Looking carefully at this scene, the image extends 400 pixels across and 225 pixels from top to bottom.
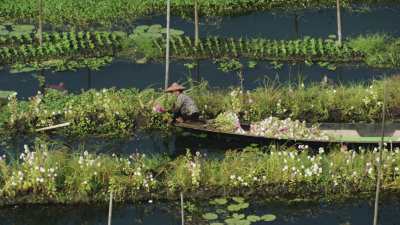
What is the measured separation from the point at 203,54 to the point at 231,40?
43.0 inches

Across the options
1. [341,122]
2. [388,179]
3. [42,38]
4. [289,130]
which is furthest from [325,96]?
[42,38]

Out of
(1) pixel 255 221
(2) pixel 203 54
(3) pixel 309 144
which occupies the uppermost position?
(2) pixel 203 54

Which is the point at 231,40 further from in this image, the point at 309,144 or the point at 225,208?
the point at 225,208

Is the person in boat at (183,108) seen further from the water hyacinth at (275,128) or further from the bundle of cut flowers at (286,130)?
the bundle of cut flowers at (286,130)

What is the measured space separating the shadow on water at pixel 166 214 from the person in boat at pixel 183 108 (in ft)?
9.49

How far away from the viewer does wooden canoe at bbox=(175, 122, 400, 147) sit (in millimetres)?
16922

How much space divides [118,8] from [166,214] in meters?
11.9

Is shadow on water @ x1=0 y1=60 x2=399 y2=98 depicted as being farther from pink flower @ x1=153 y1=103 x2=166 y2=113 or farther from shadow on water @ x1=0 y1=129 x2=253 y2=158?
shadow on water @ x1=0 y1=129 x2=253 y2=158

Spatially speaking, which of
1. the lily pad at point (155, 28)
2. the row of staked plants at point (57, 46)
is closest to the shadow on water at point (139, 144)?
the row of staked plants at point (57, 46)

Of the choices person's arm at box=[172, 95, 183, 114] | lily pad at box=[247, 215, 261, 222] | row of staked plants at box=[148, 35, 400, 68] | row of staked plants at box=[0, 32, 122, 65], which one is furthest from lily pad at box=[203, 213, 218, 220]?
row of staked plants at box=[0, 32, 122, 65]

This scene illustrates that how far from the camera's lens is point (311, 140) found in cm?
1698

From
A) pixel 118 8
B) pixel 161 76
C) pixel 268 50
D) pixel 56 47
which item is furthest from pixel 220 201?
pixel 118 8

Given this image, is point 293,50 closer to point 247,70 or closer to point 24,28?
point 247,70

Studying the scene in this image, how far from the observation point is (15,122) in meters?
18.5
